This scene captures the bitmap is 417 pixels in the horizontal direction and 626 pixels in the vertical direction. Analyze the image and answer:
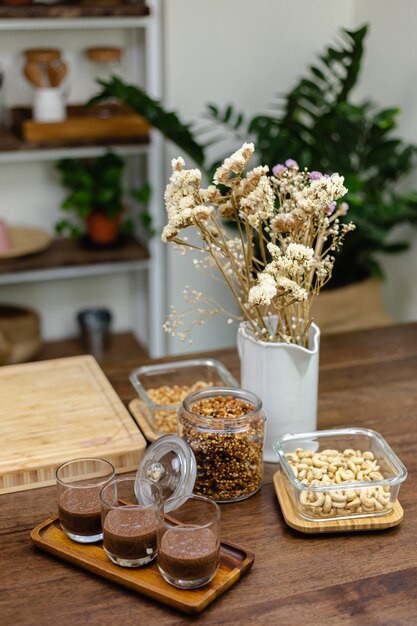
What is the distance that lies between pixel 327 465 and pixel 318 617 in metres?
0.32

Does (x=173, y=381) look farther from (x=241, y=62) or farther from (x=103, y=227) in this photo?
(x=241, y=62)

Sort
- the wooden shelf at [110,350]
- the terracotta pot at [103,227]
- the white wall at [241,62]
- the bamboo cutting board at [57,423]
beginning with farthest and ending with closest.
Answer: the wooden shelf at [110,350] < the terracotta pot at [103,227] < the white wall at [241,62] < the bamboo cutting board at [57,423]

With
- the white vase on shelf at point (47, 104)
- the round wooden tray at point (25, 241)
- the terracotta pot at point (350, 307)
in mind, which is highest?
the white vase on shelf at point (47, 104)

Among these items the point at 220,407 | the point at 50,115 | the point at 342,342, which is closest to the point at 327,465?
the point at 220,407

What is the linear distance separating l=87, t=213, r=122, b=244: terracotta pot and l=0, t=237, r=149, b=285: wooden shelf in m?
0.05

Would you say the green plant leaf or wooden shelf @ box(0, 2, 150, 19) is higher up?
wooden shelf @ box(0, 2, 150, 19)

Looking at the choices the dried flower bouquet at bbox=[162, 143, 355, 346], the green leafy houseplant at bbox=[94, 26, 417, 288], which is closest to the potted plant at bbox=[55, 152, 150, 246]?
the green leafy houseplant at bbox=[94, 26, 417, 288]

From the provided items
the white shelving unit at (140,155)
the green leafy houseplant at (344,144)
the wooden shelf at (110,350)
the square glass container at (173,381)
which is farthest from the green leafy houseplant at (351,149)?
the square glass container at (173,381)

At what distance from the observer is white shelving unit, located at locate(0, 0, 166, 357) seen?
313 centimetres

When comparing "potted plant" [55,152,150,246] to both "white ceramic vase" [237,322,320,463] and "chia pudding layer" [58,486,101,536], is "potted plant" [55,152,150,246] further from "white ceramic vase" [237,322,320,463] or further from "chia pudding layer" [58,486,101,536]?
"chia pudding layer" [58,486,101,536]

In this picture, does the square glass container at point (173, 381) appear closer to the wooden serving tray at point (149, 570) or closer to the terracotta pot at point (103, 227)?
the wooden serving tray at point (149, 570)

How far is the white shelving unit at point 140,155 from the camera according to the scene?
10.3ft

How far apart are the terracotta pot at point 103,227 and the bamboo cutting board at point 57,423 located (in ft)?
4.96

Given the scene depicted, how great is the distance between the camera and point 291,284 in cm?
142
